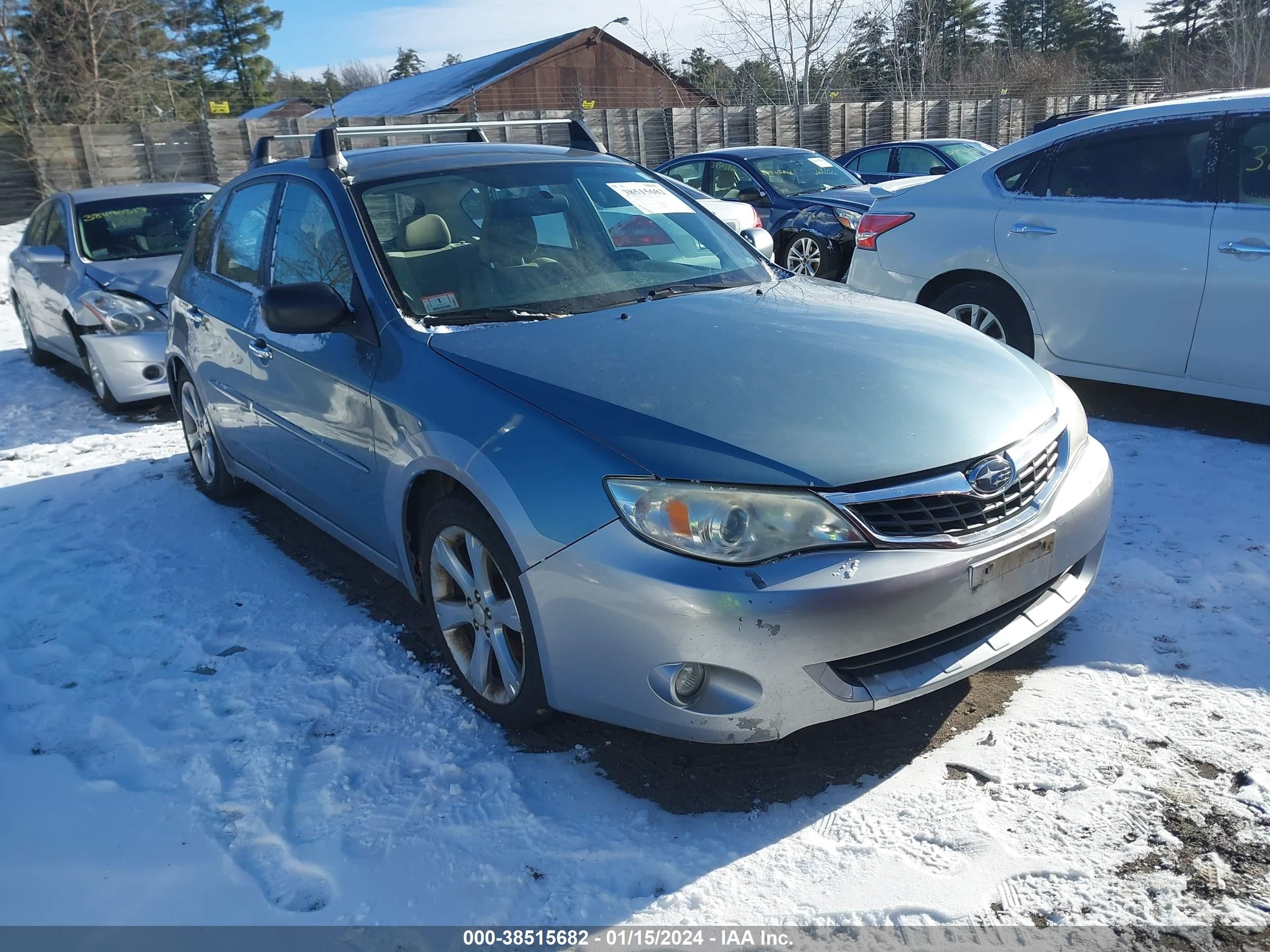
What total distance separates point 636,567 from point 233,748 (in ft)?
4.89

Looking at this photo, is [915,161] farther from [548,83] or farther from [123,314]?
[548,83]

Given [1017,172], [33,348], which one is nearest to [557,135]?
[33,348]

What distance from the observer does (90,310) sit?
7.29 meters

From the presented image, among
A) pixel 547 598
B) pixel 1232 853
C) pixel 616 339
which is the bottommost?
pixel 1232 853

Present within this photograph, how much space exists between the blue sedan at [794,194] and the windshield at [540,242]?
17.9 ft

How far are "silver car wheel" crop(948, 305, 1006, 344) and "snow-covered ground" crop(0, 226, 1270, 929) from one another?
80.7 inches

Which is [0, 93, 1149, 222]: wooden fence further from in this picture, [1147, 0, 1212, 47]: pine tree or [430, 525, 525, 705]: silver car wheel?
[1147, 0, 1212, 47]: pine tree

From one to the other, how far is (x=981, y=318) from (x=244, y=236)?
4.04m

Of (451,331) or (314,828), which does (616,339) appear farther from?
(314,828)

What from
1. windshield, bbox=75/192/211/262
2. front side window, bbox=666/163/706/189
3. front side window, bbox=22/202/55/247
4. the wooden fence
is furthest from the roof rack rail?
the wooden fence

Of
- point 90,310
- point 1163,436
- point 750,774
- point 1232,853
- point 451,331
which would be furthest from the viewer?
point 90,310

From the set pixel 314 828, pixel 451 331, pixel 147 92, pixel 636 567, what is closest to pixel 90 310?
pixel 451 331

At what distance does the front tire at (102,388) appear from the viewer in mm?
7285

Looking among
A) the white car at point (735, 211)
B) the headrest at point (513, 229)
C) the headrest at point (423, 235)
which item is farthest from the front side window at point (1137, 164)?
the white car at point (735, 211)
